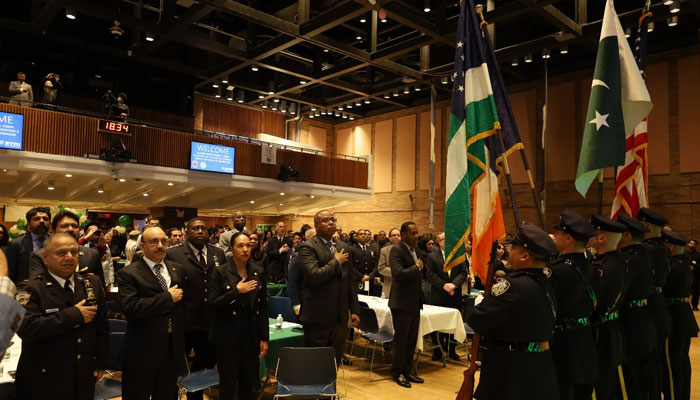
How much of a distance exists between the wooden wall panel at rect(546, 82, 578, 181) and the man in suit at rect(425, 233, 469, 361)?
33.1 ft

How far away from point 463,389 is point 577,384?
3.35 feet

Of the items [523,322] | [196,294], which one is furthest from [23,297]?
[523,322]

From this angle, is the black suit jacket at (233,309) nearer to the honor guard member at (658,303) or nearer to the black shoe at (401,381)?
the black shoe at (401,381)

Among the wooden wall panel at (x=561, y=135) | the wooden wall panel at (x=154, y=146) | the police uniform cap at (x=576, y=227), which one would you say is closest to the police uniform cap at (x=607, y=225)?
the police uniform cap at (x=576, y=227)

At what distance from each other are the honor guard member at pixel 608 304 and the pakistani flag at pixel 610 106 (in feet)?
1.28

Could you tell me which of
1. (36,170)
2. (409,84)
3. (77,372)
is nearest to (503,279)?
(77,372)

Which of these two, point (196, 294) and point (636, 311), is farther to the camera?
point (196, 294)

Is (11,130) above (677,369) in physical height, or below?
above

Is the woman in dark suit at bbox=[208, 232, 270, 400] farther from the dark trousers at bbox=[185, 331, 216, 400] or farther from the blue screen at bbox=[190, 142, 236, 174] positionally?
the blue screen at bbox=[190, 142, 236, 174]

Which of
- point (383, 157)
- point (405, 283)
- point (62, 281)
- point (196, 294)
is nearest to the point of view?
point (62, 281)

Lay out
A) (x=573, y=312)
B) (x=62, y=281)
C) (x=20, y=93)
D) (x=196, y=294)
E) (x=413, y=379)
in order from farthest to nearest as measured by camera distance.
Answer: (x=20, y=93) < (x=413, y=379) < (x=196, y=294) < (x=573, y=312) < (x=62, y=281)

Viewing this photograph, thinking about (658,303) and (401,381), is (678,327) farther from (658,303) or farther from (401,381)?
(401,381)

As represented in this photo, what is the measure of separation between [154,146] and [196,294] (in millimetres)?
9066

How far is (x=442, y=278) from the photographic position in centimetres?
650
